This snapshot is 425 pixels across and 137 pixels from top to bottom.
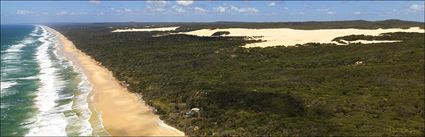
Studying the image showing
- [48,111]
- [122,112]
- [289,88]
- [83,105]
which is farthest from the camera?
[289,88]

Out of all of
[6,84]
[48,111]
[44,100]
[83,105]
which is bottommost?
[48,111]

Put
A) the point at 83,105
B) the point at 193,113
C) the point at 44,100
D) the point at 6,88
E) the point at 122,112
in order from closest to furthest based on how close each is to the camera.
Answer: the point at 193,113 → the point at 122,112 → the point at 83,105 → the point at 44,100 → the point at 6,88

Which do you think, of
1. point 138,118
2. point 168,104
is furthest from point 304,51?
point 138,118

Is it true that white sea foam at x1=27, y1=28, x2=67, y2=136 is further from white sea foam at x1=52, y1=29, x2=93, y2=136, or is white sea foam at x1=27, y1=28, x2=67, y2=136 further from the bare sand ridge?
the bare sand ridge

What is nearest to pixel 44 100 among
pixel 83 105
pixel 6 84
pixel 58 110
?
pixel 83 105

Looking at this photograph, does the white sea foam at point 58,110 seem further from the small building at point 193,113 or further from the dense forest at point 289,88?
the small building at point 193,113

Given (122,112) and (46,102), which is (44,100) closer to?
(46,102)

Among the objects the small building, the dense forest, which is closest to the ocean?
the dense forest
